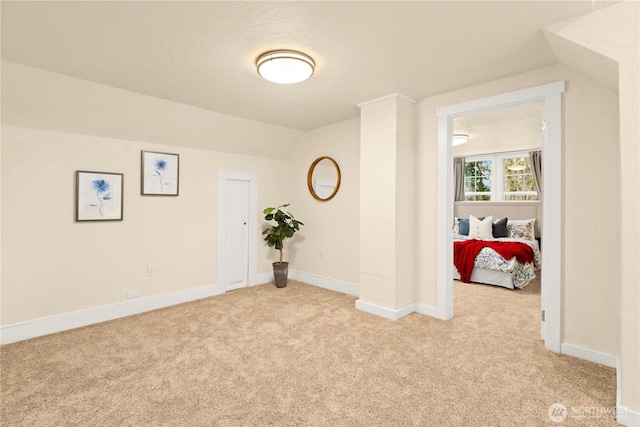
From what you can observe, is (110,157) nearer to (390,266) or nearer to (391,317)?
(390,266)

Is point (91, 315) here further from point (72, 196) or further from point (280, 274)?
point (280, 274)

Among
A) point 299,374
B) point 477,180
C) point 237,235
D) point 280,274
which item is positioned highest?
point 477,180

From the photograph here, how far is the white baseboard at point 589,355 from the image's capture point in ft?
7.55

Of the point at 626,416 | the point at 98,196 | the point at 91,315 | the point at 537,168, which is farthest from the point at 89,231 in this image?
the point at 537,168

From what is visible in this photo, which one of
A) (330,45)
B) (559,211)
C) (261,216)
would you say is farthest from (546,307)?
(261,216)

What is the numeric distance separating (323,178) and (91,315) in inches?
126

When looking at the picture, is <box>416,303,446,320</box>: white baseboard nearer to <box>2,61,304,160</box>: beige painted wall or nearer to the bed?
the bed

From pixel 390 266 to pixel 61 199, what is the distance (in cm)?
340

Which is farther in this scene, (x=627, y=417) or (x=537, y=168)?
(x=537, y=168)

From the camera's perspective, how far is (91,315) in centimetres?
323

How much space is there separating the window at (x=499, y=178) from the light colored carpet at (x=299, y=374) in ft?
13.4

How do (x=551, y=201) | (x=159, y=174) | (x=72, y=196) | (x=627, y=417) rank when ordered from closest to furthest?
(x=627, y=417)
(x=551, y=201)
(x=72, y=196)
(x=159, y=174)

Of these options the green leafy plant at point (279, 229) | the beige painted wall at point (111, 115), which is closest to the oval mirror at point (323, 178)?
the green leafy plant at point (279, 229)

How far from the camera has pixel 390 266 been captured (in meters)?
3.33
